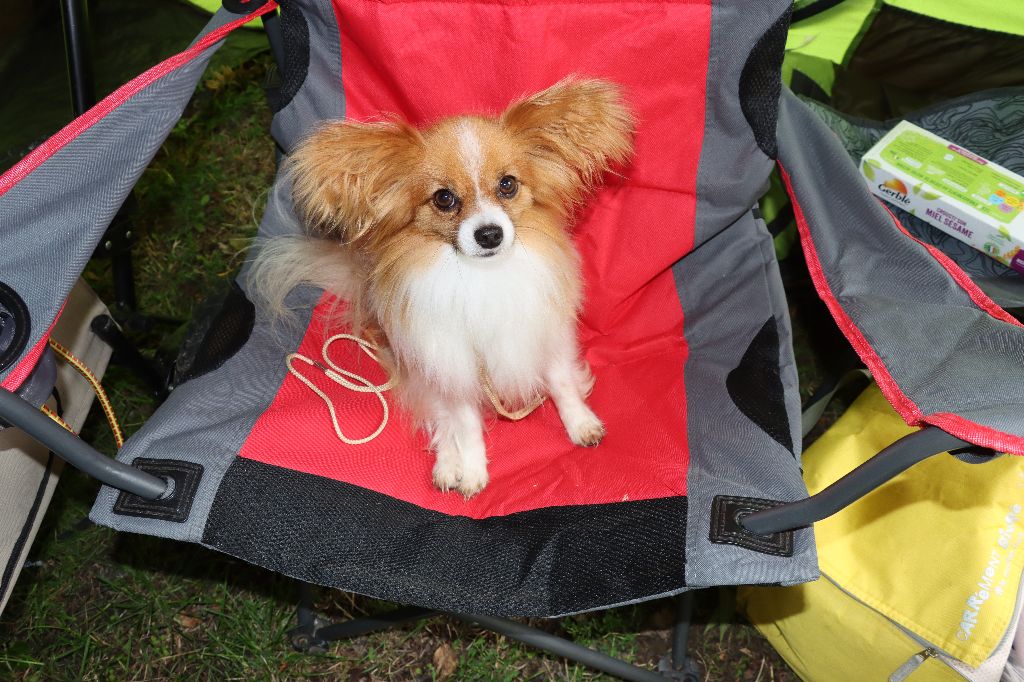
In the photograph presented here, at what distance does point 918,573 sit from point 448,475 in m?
1.05

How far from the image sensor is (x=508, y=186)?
1.74 m

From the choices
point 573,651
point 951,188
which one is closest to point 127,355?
point 573,651

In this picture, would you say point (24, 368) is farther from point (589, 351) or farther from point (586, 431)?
point (589, 351)

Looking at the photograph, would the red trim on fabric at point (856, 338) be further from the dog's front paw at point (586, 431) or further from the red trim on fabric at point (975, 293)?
the dog's front paw at point (586, 431)

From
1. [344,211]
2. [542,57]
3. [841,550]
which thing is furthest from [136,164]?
[841,550]

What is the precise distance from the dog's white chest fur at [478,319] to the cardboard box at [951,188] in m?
1.11

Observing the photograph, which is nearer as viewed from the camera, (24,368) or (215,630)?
(24,368)

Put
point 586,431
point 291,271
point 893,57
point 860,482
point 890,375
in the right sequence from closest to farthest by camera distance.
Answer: point 860,482, point 890,375, point 586,431, point 291,271, point 893,57

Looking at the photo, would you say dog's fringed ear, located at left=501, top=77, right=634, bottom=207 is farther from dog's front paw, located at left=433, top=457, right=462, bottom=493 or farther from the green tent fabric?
the green tent fabric

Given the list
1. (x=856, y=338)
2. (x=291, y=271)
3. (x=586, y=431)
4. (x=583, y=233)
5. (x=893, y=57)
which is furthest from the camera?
(x=893, y=57)

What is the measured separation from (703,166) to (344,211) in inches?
35.7

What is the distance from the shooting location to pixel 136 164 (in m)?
1.58

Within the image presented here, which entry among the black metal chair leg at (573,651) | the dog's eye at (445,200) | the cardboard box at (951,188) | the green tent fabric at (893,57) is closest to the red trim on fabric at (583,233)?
the black metal chair leg at (573,651)

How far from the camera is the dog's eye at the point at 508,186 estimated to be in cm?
173
